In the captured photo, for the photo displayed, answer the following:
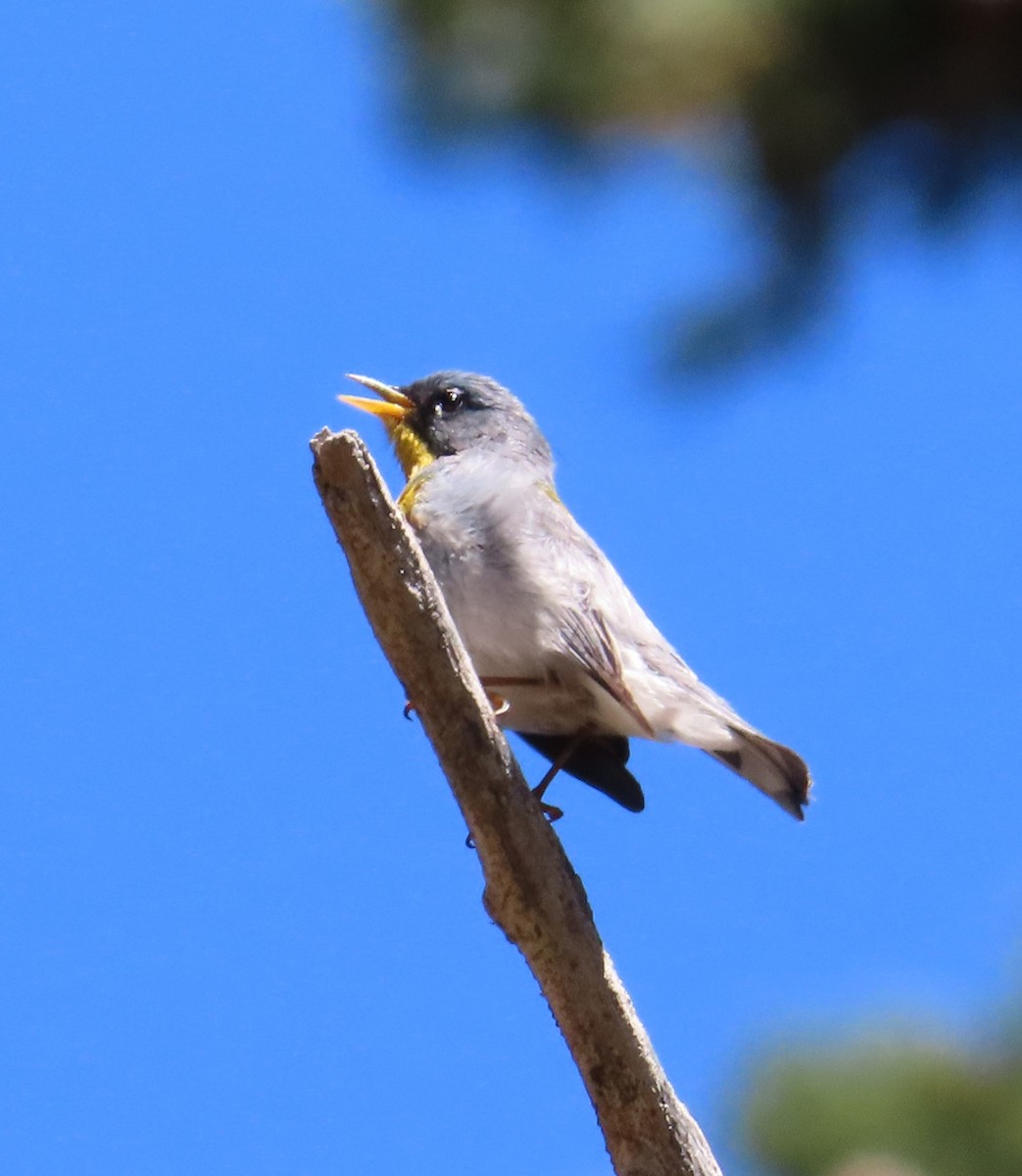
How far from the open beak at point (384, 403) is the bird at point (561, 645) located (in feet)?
2.28

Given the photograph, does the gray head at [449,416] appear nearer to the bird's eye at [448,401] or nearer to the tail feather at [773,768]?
the bird's eye at [448,401]

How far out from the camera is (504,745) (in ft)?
13.0

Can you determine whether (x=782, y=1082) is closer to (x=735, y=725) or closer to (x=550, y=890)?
(x=550, y=890)

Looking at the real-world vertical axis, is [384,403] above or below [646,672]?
above

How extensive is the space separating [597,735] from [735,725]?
684mm

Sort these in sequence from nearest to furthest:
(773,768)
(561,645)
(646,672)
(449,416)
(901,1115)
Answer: (901,1115) < (773,768) < (561,645) < (646,672) < (449,416)

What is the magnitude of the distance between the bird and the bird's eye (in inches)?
26.2

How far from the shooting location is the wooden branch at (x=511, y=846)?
3.78 meters

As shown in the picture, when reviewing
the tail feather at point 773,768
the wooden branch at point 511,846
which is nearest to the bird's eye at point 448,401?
the tail feather at point 773,768

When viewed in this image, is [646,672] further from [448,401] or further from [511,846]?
[448,401]

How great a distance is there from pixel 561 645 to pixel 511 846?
1.13 metres

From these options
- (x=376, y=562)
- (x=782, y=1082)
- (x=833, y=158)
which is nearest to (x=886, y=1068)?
(x=782, y=1082)

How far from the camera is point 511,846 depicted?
390 centimetres

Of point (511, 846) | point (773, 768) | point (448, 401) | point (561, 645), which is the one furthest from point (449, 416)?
point (511, 846)
